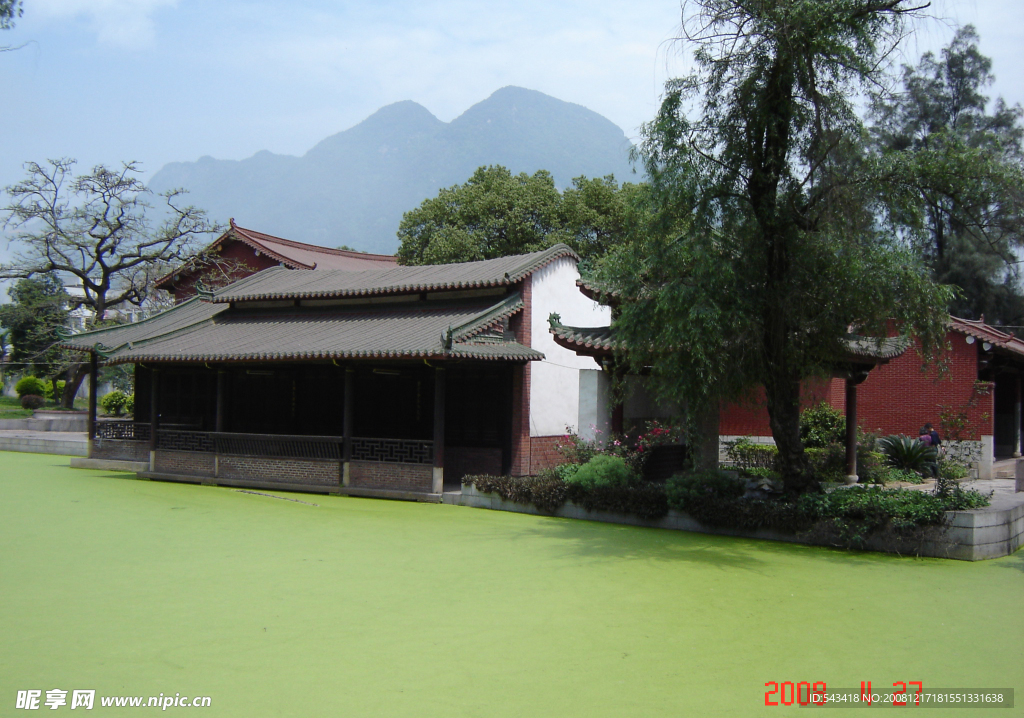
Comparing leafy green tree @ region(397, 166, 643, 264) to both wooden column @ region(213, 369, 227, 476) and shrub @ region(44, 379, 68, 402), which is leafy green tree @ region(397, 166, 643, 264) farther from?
shrub @ region(44, 379, 68, 402)

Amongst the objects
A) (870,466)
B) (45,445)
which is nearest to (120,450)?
(45,445)

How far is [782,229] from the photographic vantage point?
1018 centimetres

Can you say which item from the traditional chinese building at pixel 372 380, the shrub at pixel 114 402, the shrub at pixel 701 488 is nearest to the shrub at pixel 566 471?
the shrub at pixel 701 488

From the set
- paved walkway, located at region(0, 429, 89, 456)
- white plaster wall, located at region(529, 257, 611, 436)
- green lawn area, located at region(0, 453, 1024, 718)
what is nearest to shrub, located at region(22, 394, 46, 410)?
paved walkway, located at region(0, 429, 89, 456)

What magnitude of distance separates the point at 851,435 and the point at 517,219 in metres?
17.7

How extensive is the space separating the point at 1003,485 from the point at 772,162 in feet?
30.8

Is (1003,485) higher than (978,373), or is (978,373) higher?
(978,373)

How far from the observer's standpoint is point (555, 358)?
17.0 m

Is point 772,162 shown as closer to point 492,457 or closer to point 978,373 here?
point 492,457

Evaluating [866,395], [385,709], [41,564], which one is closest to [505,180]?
[866,395]

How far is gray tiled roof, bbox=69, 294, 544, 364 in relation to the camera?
47.0 ft

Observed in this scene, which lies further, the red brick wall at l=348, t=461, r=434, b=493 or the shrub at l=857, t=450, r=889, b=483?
the red brick wall at l=348, t=461, r=434, b=493

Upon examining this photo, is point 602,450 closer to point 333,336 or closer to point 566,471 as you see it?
point 566,471

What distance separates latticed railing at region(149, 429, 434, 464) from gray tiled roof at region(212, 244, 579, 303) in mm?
3471
